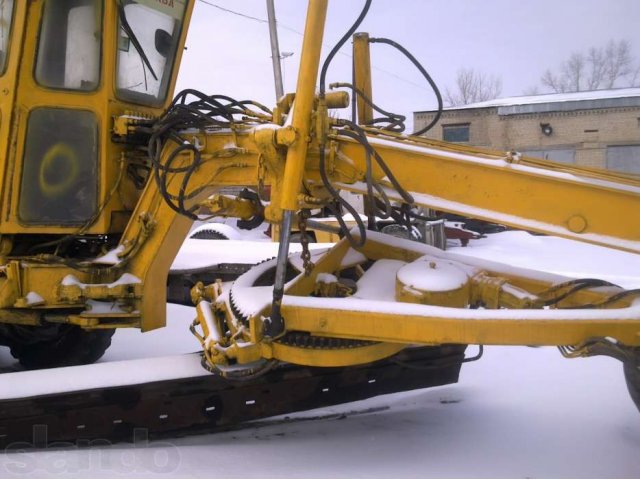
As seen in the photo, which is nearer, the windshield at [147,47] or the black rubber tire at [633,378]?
the black rubber tire at [633,378]

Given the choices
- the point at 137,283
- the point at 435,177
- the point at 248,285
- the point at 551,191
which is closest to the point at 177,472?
the point at 248,285

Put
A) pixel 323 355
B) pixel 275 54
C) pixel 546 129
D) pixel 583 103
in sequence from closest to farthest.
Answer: pixel 323 355, pixel 275 54, pixel 583 103, pixel 546 129

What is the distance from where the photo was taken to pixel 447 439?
352 cm

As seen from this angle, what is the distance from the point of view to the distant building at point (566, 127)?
22.3 metres

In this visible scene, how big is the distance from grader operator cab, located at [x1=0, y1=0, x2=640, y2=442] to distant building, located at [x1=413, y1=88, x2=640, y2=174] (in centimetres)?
1907

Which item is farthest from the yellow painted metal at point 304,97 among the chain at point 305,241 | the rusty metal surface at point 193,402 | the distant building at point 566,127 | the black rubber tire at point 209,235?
the distant building at point 566,127

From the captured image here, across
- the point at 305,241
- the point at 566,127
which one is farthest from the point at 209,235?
the point at 566,127

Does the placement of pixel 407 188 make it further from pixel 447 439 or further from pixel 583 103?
pixel 583 103

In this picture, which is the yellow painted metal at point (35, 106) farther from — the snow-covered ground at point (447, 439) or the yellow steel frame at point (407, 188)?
the snow-covered ground at point (447, 439)

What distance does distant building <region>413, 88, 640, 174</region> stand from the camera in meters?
22.3

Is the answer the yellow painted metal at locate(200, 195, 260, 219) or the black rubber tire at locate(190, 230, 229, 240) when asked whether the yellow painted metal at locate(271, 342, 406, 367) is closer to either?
the yellow painted metal at locate(200, 195, 260, 219)

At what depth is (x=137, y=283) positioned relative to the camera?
4133 millimetres

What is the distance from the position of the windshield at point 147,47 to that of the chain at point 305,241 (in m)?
1.74

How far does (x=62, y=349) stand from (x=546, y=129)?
21.9m
